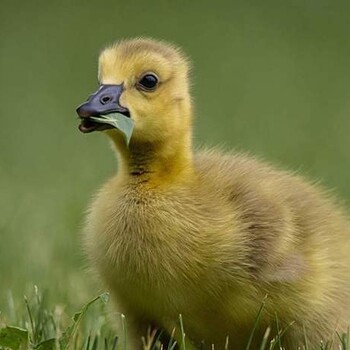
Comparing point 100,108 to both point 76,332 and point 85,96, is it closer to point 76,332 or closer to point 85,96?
point 76,332

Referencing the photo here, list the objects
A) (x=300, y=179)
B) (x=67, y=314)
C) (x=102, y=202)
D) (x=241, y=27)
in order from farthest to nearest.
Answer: (x=241, y=27)
(x=67, y=314)
(x=300, y=179)
(x=102, y=202)

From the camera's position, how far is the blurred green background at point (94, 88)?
394 cm

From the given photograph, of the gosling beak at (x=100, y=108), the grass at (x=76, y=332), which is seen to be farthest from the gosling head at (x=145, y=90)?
the grass at (x=76, y=332)

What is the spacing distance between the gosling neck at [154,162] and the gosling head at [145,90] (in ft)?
0.05

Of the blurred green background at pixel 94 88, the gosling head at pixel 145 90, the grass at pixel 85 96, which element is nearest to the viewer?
the gosling head at pixel 145 90

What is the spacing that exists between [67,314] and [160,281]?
27.0 inches

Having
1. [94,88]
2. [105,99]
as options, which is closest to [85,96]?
[94,88]

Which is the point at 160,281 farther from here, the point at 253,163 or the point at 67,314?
the point at 67,314

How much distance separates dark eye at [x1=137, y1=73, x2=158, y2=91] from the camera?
262 cm

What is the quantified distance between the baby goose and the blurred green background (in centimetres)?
34

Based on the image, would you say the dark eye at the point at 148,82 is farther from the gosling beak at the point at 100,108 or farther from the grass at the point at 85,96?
the grass at the point at 85,96

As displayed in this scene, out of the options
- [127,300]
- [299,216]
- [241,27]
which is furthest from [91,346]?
[241,27]

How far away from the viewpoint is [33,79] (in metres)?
7.39

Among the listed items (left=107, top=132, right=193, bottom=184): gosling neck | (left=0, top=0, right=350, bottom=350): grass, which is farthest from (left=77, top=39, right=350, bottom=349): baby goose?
(left=0, top=0, right=350, bottom=350): grass
